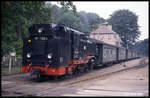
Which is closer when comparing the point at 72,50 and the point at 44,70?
the point at 44,70

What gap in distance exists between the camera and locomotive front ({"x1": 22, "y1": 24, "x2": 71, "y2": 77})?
43.3ft

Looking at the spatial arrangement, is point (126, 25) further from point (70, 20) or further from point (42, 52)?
point (42, 52)

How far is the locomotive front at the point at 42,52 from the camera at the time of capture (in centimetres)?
1320

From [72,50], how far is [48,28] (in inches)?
105

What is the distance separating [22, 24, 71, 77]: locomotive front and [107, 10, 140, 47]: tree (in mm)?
32145

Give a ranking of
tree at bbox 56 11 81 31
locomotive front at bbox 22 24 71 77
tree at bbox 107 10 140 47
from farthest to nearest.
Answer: tree at bbox 56 11 81 31 → tree at bbox 107 10 140 47 → locomotive front at bbox 22 24 71 77

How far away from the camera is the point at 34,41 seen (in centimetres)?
1377

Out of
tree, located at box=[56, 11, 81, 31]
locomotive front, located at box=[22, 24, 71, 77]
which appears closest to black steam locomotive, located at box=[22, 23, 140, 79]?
locomotive front, located at box=[22, 24, 71, 77]

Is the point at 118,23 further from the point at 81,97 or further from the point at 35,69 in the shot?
the point at 81,97

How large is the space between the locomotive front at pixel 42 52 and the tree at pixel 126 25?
32.1 m

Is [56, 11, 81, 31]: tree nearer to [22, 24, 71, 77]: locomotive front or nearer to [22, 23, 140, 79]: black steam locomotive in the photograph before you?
[22, 23, 140, 79]: black steam locomotive

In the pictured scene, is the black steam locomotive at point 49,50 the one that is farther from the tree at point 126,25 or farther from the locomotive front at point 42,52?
the tree at point 126,25

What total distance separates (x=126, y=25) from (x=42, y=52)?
35374mm

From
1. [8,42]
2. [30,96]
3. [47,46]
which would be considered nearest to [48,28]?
[47,46]
